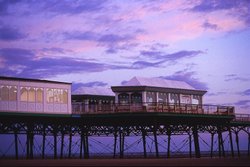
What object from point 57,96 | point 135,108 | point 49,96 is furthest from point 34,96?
point 135,108

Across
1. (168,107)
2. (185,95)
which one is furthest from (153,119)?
(185,95)

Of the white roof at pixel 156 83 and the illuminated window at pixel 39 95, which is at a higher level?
the white roof at pixel 156 83

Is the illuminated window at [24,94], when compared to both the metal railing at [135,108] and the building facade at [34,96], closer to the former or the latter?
the building facade at [34,96]

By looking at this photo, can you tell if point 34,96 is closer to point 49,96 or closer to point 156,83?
point 49,96

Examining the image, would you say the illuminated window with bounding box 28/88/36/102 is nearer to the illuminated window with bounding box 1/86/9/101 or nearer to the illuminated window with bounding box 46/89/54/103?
the illuminated window with bounding box 46/89/54/103

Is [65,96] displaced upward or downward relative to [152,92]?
downward

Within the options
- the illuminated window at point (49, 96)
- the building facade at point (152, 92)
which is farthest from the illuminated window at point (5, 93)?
the building facade at point (152, 92)

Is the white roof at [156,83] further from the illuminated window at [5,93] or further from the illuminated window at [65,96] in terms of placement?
the illuminated window at [5,93]

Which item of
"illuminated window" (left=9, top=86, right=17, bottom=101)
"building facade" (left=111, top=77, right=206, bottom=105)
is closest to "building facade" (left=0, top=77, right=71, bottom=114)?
"illuminated window" (left=9, top=86, right=17, bottom=101)

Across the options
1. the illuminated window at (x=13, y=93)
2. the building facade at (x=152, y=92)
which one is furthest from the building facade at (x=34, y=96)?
the building facade at (x=152, y=92)

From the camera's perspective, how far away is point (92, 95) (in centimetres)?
6375

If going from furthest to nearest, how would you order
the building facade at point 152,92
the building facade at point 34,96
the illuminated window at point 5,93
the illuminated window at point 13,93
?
the building facade at point 152,92 → the illuminated window at point 13,93 → the building facade at point 34,96 → the illuminated window at point 5,93

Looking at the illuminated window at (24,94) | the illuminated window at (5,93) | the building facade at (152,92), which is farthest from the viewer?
the building facade at (152,92)

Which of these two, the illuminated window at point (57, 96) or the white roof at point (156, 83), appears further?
the white roof at point (156, 83)
